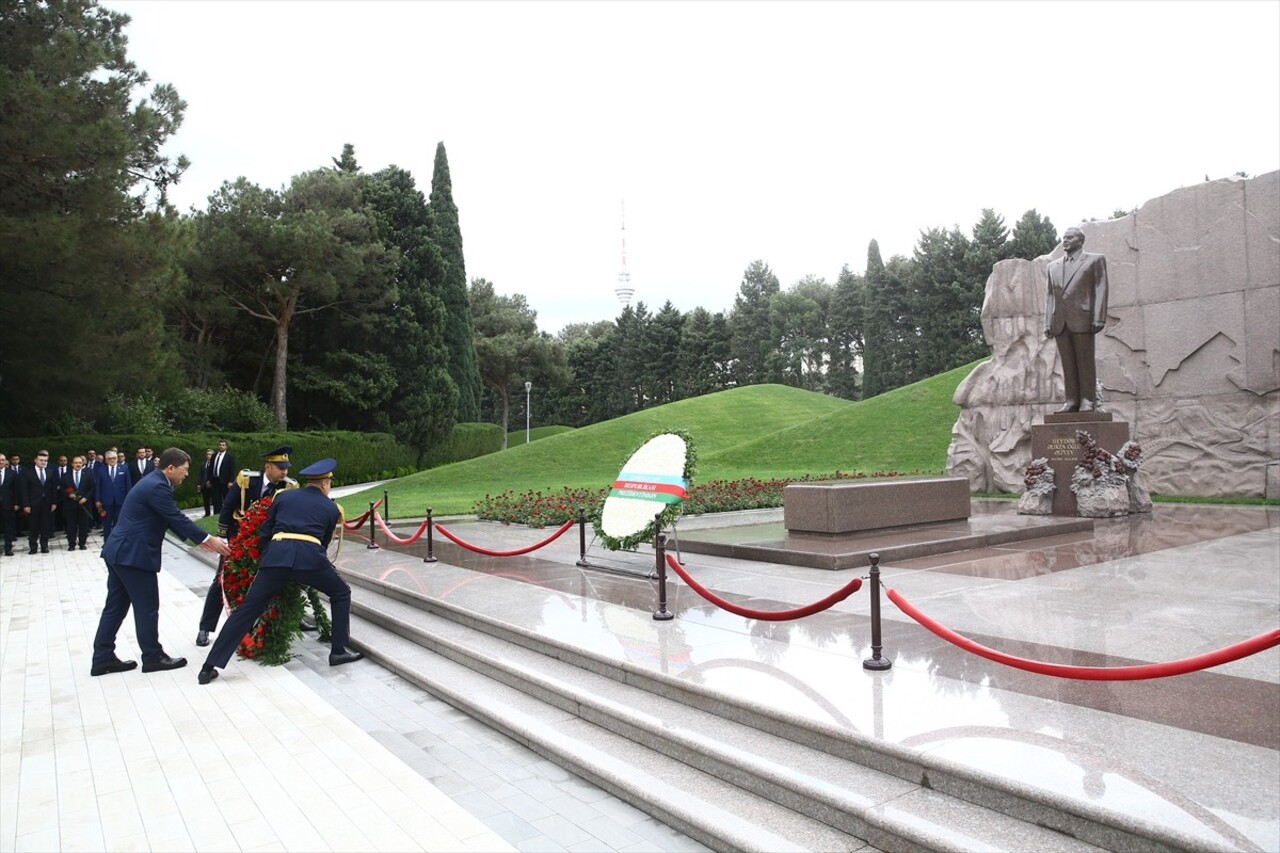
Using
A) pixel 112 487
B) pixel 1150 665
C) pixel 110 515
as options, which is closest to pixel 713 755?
pixel 1150 665

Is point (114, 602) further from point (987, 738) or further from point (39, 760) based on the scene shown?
point (987, 738)

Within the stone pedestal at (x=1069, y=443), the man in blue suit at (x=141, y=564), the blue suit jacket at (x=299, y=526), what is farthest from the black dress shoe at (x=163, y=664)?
the stone pedestal at (x=1069, y=443)

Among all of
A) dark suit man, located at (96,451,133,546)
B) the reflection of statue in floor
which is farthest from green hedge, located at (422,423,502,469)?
the reflection of statue in floor

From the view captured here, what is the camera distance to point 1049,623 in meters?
5.97

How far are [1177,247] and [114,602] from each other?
18171mm

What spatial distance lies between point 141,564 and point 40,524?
38.0 feet

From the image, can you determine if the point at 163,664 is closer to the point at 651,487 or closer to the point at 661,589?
the point at 661,589

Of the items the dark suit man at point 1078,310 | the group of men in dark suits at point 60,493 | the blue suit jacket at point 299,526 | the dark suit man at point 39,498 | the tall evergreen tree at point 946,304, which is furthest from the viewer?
the tall evergreen tree at point 946,304

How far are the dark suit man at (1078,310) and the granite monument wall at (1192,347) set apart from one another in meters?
4.15

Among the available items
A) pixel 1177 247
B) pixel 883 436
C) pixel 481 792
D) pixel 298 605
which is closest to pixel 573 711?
pixel 481 792

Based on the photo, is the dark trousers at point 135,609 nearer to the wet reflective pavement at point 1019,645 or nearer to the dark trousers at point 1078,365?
the wet reflective pavement at point 1019,645

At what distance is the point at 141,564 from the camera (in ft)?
21.0

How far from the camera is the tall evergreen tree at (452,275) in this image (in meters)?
40.4

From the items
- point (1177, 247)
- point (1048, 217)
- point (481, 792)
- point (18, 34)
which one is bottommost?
point (481, 792)
